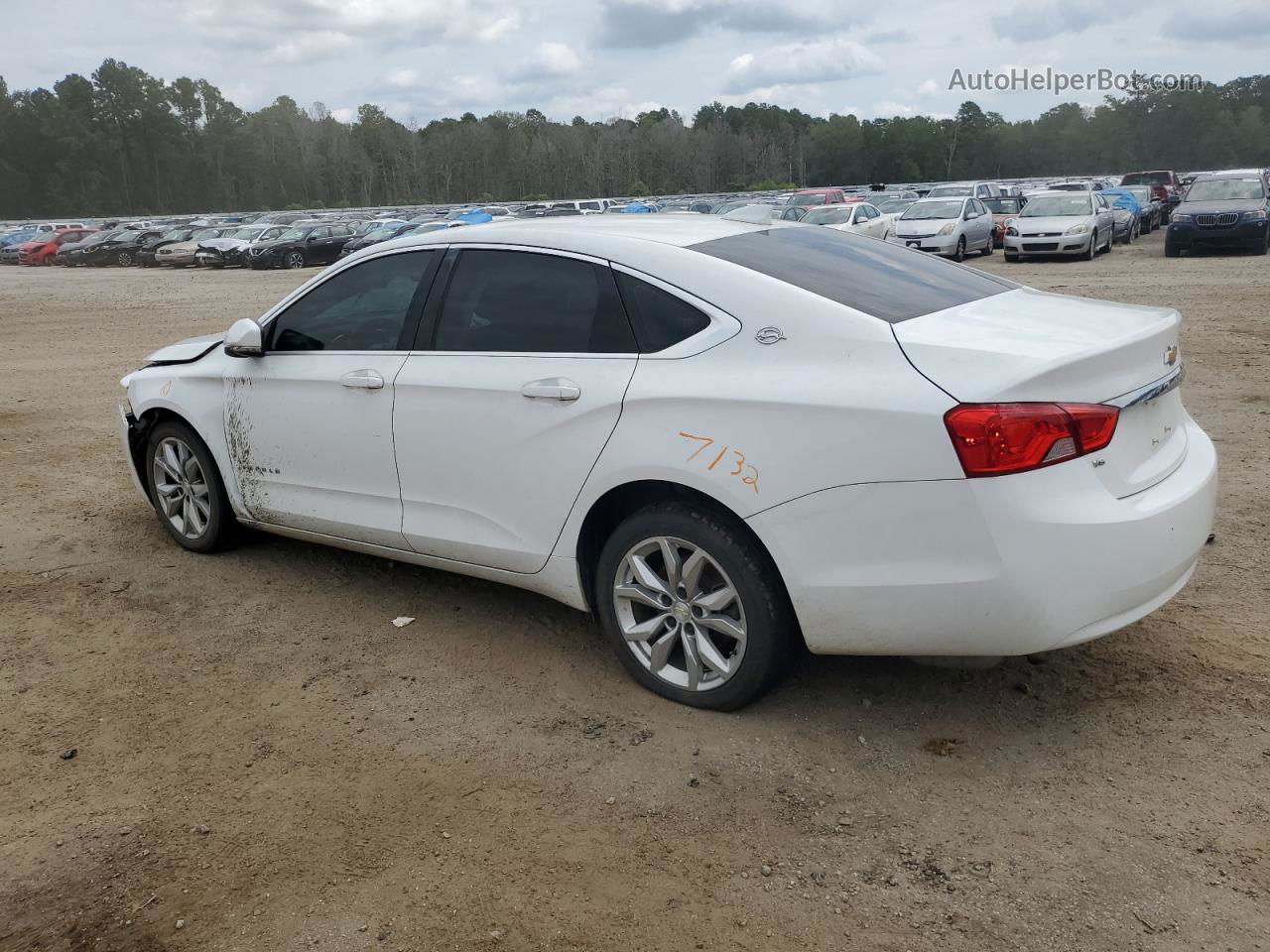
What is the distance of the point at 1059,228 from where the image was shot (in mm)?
23172

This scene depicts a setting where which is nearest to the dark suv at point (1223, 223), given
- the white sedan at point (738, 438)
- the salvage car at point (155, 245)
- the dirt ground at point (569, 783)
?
the dirt ground at point (569, 783)

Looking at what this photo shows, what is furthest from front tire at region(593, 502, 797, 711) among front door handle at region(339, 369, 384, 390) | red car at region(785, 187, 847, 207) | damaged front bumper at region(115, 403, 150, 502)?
red car at region(785, 187, 847, 207)

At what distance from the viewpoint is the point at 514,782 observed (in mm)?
3424

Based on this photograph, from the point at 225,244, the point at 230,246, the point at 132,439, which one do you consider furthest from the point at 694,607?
the point at 225,244

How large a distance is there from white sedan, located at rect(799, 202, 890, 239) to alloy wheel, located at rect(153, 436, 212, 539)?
20651 mm

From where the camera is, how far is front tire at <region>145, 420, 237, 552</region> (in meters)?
5.43

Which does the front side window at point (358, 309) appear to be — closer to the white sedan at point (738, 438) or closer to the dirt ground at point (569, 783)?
the white sedan at point (738, 438)

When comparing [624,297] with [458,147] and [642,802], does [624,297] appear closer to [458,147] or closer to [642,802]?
[642,802]

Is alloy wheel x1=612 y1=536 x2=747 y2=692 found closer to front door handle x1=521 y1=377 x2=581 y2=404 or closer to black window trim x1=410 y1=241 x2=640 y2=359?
front door handle x1=521 y1=377 x2=581 y2=404

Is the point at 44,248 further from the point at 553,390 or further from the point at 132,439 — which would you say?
the point at 553,390

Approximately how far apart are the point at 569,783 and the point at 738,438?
1.22 meters

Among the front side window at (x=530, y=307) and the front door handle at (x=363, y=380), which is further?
the front door handle at (x=363, y=380)

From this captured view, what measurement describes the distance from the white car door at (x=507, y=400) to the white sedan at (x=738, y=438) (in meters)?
0.01

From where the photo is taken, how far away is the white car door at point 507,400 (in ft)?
12.6
